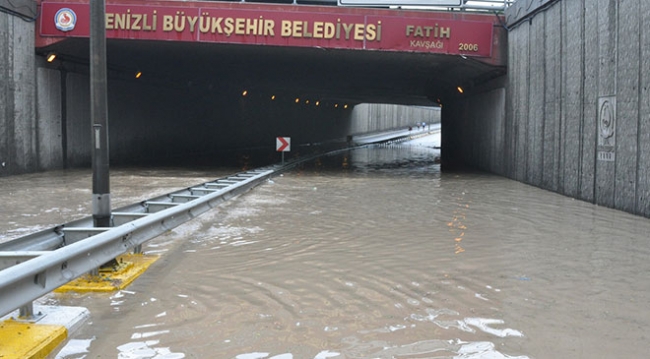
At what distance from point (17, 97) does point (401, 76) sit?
18.0 m

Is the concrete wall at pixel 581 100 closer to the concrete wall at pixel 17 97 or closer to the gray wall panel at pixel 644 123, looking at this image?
the gray wall panel at pixel 644 123

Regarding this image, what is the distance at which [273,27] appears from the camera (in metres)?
19.5

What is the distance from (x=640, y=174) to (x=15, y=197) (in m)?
13.2

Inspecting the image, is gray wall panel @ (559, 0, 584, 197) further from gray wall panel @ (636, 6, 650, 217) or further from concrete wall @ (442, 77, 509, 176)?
concrete wall @ (442, 77, 509, 176)

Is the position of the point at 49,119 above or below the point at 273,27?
below

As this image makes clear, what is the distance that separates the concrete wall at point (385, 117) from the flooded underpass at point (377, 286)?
58254mm

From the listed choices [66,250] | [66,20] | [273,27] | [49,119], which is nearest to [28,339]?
[66,250]

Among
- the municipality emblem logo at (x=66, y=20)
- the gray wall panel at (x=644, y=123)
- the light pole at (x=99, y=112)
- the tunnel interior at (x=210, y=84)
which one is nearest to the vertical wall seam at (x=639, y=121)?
the gray wall panel at (x=644, y=123)

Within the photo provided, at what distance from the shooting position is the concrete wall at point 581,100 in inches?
442

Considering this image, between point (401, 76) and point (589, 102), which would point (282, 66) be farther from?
point (589, 102)

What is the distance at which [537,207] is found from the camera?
1253cm

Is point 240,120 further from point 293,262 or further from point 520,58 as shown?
point 293,262

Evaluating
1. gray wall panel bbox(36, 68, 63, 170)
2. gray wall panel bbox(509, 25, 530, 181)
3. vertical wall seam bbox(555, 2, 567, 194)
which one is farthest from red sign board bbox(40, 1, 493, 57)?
vertical wall seam bbox(555, 2, 567, 194)

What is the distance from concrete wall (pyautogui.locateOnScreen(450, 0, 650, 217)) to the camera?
11.2m
